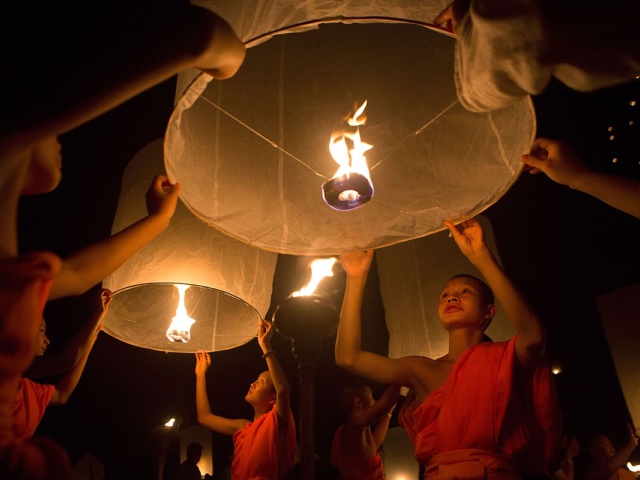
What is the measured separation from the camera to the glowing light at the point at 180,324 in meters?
3.01

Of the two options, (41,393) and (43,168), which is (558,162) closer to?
(43,168)

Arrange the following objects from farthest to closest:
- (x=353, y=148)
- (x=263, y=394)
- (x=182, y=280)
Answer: (x=263, y=394)
(x=182, y=280)
(x=353, y=148)

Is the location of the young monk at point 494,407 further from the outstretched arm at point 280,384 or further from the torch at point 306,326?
the outstretched arm at point 280,384

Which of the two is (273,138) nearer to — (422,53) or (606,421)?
(422,53)

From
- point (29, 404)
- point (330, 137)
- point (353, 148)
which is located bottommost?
point (29, 404)

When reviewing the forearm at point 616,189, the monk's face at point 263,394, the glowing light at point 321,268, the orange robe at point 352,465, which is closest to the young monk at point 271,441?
the monk's face at point 263,394

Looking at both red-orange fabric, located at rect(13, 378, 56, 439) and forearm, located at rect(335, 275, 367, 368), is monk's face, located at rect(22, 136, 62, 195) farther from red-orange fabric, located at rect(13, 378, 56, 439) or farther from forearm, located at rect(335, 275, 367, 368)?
forearm, located at rect(335, 275, 367, 368)

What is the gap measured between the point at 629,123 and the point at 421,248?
7.83 feet

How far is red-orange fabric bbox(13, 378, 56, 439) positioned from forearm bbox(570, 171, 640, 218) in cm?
270

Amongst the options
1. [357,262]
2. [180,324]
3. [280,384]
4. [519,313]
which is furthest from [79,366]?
[519,313]

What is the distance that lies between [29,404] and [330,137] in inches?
80.8

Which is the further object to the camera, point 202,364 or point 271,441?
point 202,364

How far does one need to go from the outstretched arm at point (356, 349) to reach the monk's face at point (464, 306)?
377 mm

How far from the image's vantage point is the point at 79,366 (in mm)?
3064
